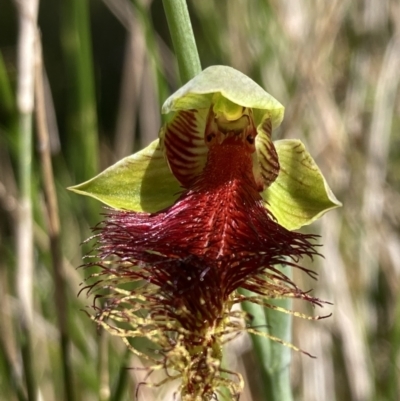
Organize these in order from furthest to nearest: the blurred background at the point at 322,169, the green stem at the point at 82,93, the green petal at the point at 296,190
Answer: the blurred background at the point at 322,169
the green stem at the point at 82,93
the green petal at the point at 296,190

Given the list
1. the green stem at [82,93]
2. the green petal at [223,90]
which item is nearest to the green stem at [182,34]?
the green petal at [223,90]

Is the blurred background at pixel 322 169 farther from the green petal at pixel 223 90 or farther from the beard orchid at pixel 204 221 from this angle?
the green petal at pixel 223 90

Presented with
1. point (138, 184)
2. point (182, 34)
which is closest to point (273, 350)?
point (138, 184)

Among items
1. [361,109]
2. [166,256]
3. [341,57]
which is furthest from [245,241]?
[341,57]

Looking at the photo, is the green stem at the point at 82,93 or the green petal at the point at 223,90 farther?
the green stem at the point at 82,93

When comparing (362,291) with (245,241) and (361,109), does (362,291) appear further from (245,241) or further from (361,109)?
(245,241)

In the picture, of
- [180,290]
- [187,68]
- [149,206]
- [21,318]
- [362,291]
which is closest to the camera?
[180,290]

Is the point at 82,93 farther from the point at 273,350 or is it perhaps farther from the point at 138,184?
the point at 273,350
